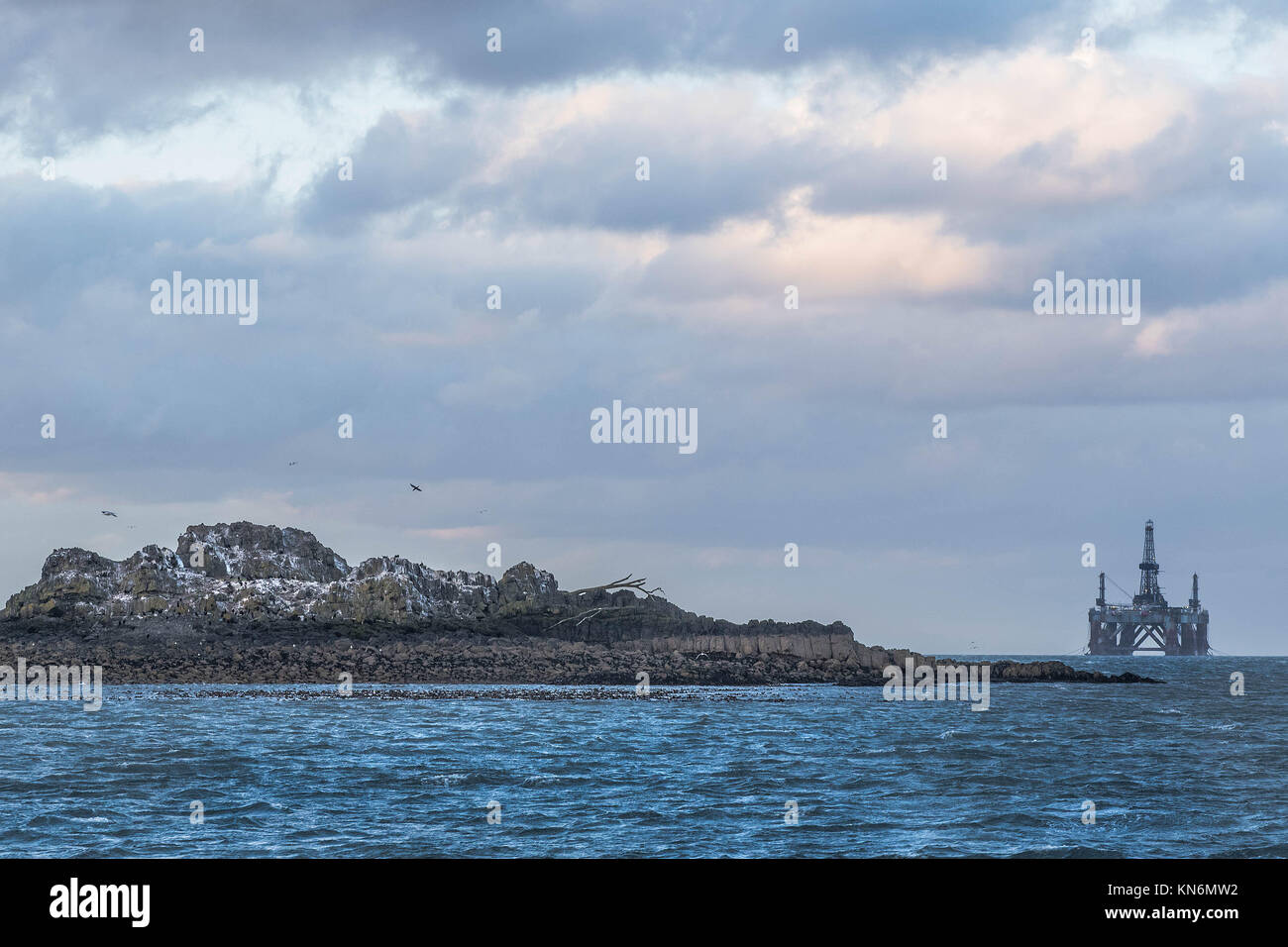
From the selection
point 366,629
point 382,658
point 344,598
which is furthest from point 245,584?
point 382,658

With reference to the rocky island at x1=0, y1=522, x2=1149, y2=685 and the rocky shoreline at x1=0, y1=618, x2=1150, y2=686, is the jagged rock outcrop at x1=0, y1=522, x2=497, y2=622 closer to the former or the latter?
the rocky island at x1=0, y1=522, x2=1149, y2=685

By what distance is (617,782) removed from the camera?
35.5m

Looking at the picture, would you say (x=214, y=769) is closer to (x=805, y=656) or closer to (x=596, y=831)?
(x=596, y=831)

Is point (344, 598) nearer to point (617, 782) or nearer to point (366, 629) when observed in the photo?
point (366, 629)

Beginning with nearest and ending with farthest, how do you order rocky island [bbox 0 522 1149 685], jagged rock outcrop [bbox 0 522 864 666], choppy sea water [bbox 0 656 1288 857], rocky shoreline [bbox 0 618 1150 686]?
choppy sea water [bbox 0 656 1288 857] → rocky shoreline [bbox 0 618 1150 686] → rocky island [bbox 0 522 1149 685] → jagged rock outcrop [bbox 0 522 864 666]

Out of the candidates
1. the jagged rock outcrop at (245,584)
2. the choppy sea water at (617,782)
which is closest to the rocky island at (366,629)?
the jagged rock outcrop at (245,584)

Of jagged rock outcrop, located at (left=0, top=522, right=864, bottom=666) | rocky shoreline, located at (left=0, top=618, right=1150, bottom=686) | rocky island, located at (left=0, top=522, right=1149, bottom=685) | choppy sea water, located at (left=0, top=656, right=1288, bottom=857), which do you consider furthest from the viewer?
jagged rock outcrop, located at (left=0, top=522, right=864, bottom=666)

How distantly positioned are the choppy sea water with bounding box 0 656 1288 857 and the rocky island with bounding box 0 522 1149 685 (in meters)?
24.3

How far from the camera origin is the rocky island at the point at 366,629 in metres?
87.6

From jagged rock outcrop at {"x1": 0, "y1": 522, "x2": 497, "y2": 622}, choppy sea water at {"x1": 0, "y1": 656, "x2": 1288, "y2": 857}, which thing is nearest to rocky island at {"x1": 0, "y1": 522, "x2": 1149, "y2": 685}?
jagged rock outcrop at {"x1": 0, "y1": 522, "x2": 497, "y2": 622}

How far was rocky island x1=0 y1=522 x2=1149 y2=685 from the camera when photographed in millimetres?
87562

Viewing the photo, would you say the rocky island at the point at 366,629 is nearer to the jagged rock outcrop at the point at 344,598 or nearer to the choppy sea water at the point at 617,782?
the jagged rock outcrop at the point at 344,598

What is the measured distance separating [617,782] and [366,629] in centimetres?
6867
